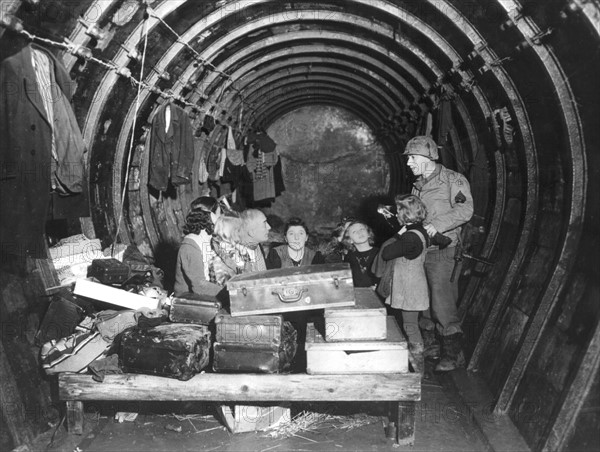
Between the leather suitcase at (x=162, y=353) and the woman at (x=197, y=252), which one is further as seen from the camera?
the woman at (x=197, y=252)

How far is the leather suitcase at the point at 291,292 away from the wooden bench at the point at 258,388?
0.56m

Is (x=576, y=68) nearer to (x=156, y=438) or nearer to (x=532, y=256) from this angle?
(x=532, y=256)

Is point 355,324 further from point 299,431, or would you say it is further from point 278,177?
point 278,177

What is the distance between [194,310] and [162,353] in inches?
22.7

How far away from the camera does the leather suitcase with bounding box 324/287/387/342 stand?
12.8 ft

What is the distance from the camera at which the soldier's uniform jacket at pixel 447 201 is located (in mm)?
5582

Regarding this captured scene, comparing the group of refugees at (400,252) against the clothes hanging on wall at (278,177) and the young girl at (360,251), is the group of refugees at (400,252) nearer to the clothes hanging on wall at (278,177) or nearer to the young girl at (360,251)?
the young girl at (360,251)

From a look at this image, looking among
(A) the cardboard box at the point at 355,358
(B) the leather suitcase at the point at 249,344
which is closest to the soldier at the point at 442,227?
(A) the cardboard box at the point at 355,358

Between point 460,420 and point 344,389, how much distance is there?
1383 mm

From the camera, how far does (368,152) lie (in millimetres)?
12586

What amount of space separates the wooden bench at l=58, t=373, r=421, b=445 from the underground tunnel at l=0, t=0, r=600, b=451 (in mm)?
802

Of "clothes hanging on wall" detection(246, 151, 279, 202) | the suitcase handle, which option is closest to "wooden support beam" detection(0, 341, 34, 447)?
the suitcase handle

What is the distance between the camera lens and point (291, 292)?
400 centimetres

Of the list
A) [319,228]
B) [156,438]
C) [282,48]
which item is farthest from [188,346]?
[319,228]
